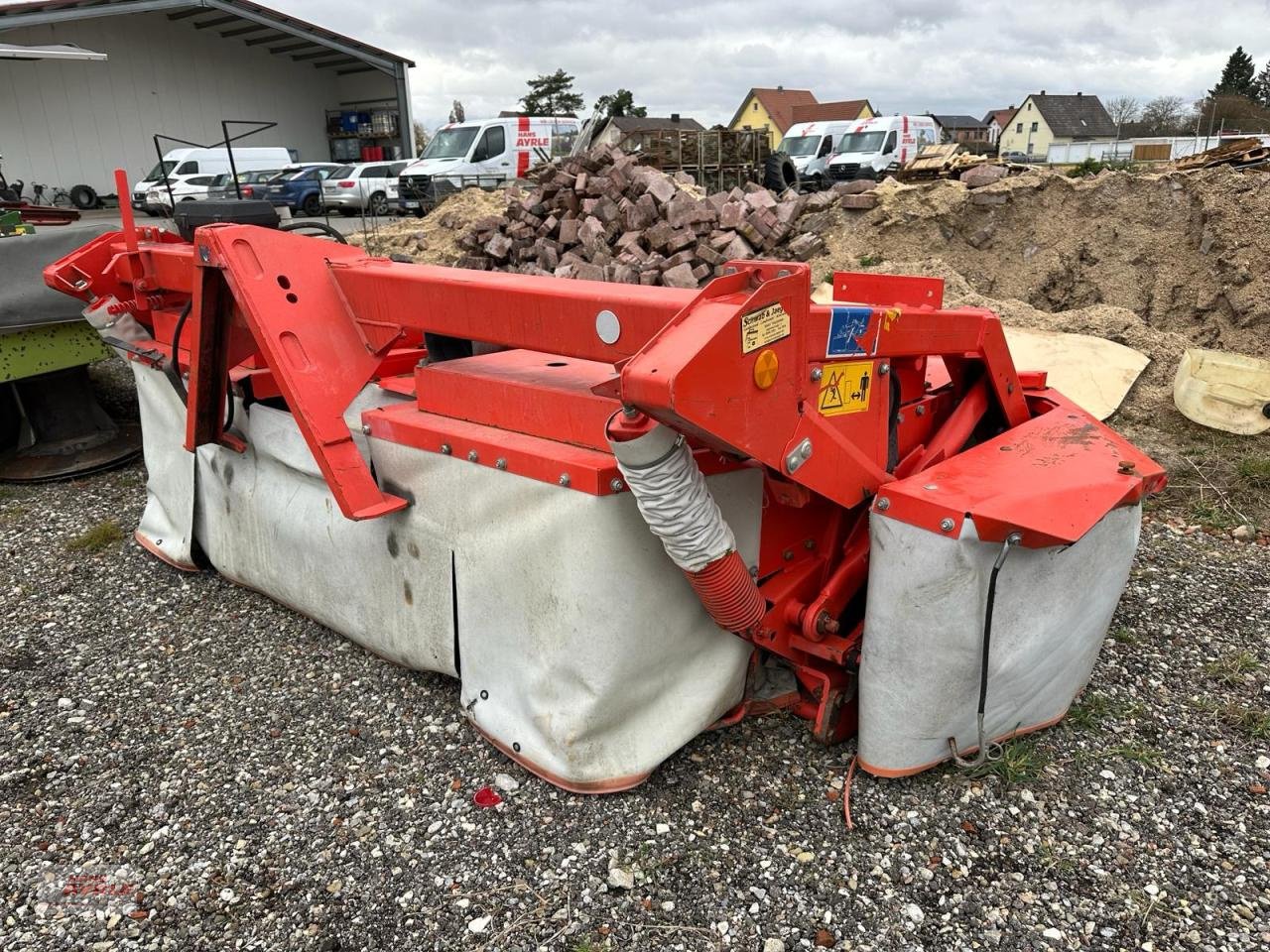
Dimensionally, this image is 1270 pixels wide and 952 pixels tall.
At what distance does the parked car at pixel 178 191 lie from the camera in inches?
698

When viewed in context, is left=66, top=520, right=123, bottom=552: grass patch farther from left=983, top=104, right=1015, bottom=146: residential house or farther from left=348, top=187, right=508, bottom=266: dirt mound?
left=983, top=104, right=1015, bottom=146: residential house

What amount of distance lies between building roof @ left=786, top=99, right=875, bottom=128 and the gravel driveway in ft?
171

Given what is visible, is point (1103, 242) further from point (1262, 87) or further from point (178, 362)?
point (1262, 87)

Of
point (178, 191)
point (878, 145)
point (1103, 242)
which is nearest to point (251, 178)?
point (178, 191)


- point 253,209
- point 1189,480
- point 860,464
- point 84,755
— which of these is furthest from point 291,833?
point 1189,480

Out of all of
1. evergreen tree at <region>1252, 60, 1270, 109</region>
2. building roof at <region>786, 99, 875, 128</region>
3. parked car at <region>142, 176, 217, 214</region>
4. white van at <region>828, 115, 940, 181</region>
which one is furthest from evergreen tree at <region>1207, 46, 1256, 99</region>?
parked car at <region>142, 176, 217, 214</region>

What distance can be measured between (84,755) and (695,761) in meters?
1.73

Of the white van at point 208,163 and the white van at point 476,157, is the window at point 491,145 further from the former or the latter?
the white van at point 208,163

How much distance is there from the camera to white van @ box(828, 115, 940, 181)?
1958 centimetres

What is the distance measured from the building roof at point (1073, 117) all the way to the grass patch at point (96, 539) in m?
66.2

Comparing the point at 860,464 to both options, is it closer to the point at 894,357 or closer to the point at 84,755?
the point at 894,357

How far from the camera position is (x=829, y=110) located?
5538cm

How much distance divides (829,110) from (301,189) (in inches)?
1710

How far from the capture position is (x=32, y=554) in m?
3.92
